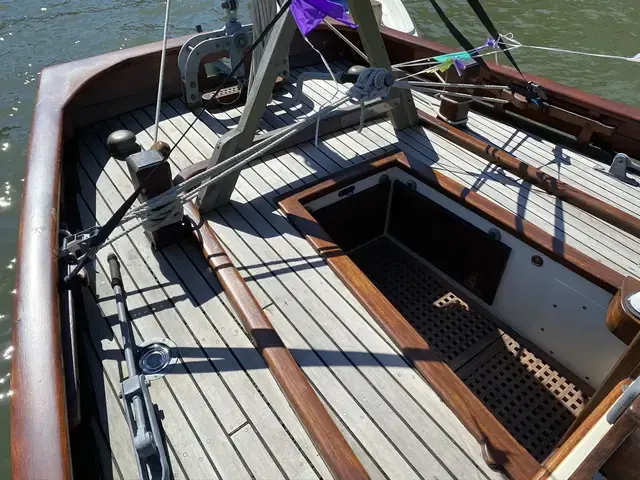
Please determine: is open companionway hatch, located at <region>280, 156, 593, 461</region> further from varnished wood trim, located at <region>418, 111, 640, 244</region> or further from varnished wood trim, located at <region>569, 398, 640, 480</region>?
varnished wood trim, located at <region>569, 398, 640, 480</region>

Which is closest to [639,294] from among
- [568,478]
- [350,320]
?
[568,478]

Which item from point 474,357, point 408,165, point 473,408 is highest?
point 408,165

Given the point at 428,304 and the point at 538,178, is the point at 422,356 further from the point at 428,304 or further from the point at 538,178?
the point at 538,178

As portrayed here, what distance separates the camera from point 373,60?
11.1 ft

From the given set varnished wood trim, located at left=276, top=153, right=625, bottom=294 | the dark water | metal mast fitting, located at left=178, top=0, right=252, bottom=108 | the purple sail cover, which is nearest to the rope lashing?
the purple sail cover

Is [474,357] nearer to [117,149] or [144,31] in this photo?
[117,149]

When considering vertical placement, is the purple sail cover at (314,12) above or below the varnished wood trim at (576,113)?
above

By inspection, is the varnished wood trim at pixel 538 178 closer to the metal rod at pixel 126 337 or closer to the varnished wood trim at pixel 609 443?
the varnished wood trim at pixel 609 443

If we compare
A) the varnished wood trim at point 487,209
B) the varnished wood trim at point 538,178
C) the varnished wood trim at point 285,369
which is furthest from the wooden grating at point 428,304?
the varnished wood trim at point 285,369

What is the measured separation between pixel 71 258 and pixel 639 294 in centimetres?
253

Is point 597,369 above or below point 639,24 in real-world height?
below

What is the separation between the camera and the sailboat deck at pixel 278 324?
6.56ft

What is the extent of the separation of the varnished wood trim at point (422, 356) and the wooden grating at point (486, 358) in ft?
2.98

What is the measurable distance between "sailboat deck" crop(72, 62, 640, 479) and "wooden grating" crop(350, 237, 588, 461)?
0.82 m
